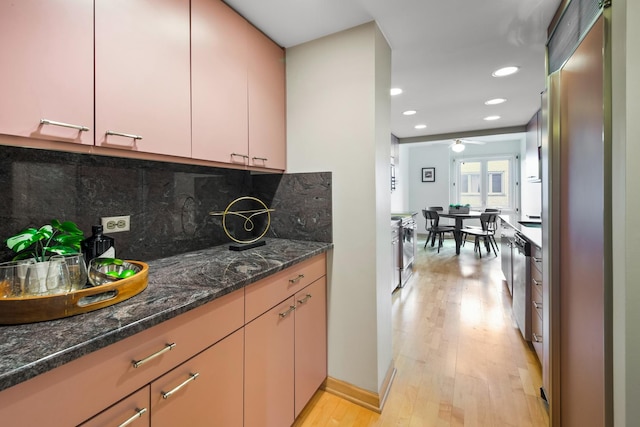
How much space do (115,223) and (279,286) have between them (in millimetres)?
813

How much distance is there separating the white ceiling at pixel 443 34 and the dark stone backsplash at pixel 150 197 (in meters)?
0.90

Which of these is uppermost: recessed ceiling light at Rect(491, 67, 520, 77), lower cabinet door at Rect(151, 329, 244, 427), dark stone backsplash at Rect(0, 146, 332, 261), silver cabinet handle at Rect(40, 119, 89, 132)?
recessed ceiling light at Rect(491, 67, 520, 77)

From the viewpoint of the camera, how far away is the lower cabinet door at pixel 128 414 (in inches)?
26.9

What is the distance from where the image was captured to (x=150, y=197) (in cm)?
145

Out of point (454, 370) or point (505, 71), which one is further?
point (505, 71)

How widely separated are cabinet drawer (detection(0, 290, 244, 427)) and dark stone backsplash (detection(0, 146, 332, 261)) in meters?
0.69

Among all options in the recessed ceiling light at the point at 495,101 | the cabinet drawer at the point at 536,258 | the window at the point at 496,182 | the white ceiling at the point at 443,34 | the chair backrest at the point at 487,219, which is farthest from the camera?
the window at the point at 496,182

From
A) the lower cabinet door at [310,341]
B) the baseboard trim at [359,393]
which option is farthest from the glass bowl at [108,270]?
the baseboard trim at [359,393]

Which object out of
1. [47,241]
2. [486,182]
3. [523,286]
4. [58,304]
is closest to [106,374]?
[58,304]

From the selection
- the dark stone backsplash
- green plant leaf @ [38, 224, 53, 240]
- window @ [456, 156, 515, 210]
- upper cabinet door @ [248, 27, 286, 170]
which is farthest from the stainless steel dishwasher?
window @ [456, 156, 515, 210]

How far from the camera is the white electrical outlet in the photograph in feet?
4.15

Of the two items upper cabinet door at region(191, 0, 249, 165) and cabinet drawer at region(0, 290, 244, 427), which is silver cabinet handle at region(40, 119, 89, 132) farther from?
cabinet drawer at region(0, 290, 244, 427)

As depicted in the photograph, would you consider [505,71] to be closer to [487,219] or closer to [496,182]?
[487,219]

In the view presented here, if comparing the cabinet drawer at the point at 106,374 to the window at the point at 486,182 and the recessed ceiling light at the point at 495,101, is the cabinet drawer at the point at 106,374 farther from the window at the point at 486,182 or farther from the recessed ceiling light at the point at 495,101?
the window at the point at 486,182
